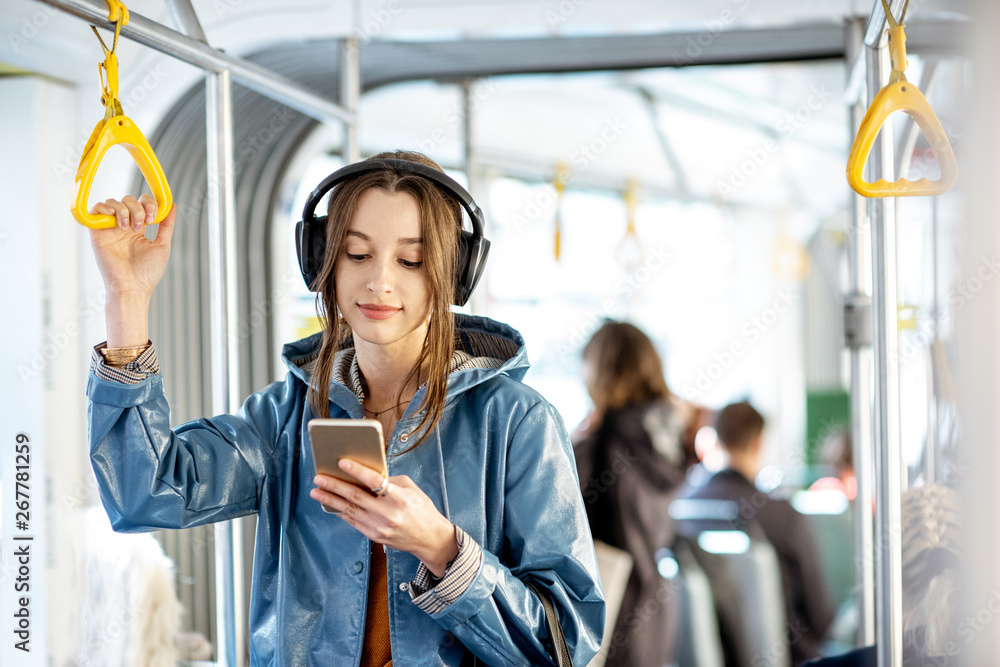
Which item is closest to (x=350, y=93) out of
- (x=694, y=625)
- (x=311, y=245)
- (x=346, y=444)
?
(x=311, y=245)

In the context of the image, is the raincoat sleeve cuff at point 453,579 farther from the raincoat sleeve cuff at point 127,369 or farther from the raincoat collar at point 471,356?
the raincoat sleeve cuff at point 127,369

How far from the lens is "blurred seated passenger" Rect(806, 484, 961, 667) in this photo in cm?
162

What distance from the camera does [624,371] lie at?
11.2ft

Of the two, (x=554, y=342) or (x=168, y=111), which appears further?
(x=554, y=342)

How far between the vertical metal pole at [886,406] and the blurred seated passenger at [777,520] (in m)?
2.45

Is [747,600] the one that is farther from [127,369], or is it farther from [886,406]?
[127,369]

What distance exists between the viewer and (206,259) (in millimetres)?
2752

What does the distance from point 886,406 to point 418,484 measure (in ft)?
3.01

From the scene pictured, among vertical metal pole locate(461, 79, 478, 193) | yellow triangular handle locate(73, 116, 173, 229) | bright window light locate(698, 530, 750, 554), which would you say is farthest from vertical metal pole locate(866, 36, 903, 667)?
bright window light locate(698, 530, 750, 554)

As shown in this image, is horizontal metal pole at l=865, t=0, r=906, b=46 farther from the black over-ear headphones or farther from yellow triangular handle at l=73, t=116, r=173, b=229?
yellow triangular handle at l=73, t=116, r=173, b=229

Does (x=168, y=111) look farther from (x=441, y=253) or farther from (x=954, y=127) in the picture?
(x=954, y=127)

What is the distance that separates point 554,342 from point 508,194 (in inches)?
41.0

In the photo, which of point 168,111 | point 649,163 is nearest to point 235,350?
point 168,111

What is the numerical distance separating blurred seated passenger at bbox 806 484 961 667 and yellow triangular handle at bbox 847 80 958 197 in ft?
1.89
